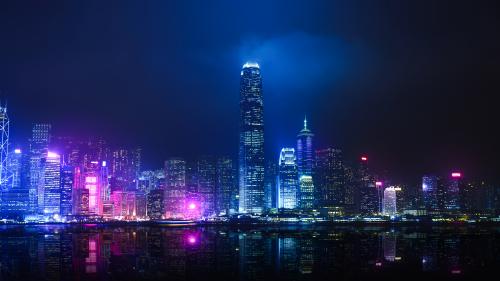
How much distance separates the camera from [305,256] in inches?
1748

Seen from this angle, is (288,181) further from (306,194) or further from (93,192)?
(93,192)

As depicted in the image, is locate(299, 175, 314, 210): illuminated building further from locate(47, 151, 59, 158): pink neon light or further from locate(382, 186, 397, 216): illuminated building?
locate(47, 151, 59, 158): pink neon light

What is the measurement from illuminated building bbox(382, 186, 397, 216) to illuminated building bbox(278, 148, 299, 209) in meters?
27.8

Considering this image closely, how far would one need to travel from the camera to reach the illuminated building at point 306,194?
174500 millimetres

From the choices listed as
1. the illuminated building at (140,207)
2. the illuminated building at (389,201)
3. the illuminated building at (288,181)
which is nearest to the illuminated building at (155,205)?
the illuminated building at (140,207)

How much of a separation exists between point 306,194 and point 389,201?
88.2ft

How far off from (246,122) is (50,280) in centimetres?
14342

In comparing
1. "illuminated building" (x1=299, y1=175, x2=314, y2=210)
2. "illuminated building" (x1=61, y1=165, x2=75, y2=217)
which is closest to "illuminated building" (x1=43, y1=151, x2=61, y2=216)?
"illuminated building" (x1=61, y1=165, x2=75, y2=217)

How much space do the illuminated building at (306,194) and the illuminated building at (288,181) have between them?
1810mm

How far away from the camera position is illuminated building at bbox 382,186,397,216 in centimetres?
17602

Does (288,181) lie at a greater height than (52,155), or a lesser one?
lesser

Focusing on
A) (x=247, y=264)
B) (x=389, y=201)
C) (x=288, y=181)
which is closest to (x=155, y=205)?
(x=288, y=181)

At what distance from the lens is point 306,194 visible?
176375 millimetres

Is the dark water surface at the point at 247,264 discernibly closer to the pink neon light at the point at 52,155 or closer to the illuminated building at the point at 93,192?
the illuminated building at the point at 93,192
